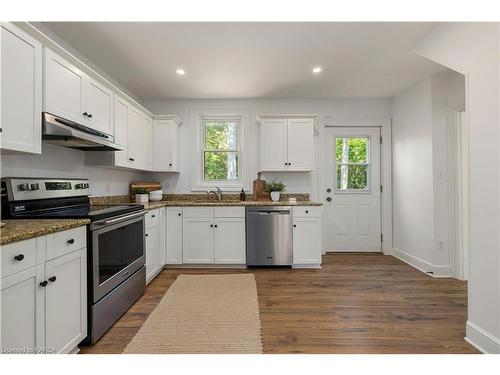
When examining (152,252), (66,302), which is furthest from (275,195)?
(66,302)

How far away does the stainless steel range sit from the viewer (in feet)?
5.74

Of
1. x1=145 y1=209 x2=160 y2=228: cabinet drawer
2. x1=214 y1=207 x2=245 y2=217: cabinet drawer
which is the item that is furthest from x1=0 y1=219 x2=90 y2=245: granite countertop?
x1=214 y1=207 x2=245 y2=217: cabinet drawer

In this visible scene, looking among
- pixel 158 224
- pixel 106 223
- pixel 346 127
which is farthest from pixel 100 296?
pixel 346 127

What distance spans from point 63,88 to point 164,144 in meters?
1.88

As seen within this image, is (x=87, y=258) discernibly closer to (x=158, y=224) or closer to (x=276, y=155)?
(x=158, y=224)

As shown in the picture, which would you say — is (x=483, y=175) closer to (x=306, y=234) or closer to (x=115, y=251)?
(x=306, y=234)

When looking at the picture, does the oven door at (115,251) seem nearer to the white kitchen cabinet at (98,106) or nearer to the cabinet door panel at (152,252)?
the cabinet door panel at (152,252)

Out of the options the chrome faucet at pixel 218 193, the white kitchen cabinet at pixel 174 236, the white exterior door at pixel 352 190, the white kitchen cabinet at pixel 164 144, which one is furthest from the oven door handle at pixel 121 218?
the white exterior door at pixel 352 190

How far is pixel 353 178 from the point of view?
4266 mm

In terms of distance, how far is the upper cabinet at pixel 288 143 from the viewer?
383cm

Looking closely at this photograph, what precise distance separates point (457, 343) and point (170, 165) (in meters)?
3.64

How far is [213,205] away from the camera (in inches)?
136

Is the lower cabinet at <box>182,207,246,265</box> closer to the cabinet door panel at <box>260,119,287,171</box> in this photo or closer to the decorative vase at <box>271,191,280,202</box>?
the decorative vase at <box>271,191,280,202</box>

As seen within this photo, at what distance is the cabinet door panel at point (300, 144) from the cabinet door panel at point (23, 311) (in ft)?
10.5
